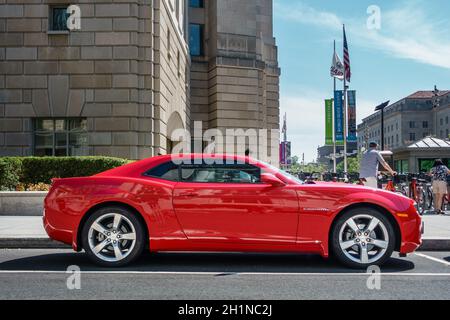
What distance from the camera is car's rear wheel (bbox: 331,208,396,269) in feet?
19.5

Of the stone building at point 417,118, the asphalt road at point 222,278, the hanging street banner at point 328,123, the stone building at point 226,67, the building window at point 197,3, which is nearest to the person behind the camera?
the asphalt road at point 222,278

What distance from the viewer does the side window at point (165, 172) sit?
20.5 feet

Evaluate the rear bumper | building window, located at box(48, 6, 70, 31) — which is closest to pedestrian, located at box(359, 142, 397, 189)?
the rear bumper

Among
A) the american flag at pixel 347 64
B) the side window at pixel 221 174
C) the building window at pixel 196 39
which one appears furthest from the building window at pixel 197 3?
the side window at pixel 221 174

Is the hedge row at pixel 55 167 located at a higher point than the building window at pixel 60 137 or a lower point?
lower

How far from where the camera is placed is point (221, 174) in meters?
6.21

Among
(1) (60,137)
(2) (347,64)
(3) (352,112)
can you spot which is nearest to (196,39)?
(2) (347,64)

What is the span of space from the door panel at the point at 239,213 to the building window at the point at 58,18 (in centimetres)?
1297

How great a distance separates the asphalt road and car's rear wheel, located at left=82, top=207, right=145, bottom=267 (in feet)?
0.53

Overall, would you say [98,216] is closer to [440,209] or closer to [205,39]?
[440,209]

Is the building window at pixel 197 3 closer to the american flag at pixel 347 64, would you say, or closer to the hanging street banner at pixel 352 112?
the american flag at pixel 347 64

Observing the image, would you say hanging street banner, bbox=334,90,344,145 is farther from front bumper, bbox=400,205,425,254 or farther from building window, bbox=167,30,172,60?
front bumper, bbox=400,205,425,254

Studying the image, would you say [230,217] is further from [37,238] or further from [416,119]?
[416,119]

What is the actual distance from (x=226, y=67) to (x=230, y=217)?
22251 mm
